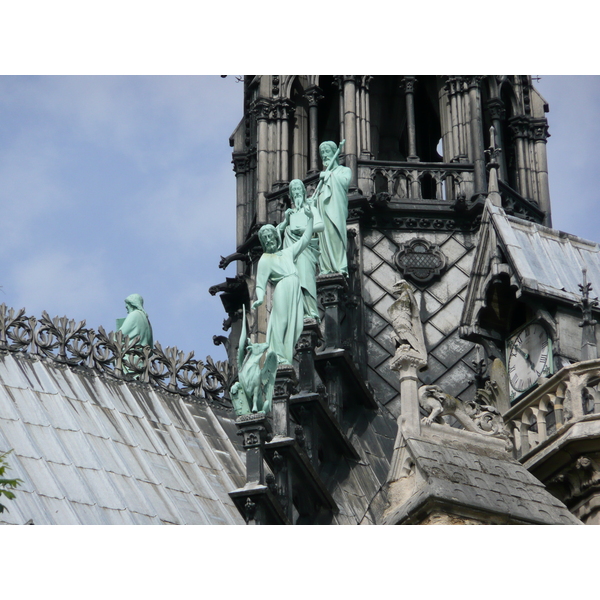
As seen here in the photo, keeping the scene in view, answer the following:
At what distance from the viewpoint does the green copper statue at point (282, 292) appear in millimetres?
34844

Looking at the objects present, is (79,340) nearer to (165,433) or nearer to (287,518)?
(165,433)

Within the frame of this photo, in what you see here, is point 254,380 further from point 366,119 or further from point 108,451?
point 366,119

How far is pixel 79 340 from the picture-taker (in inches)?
1467

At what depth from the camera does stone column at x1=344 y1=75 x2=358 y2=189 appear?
42719 mm

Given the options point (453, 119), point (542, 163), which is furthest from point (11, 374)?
point (542, 163)

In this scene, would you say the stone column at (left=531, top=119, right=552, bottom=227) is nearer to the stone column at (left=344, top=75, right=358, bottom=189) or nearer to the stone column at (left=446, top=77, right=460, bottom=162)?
the stone column at (left=446, top=77, right=460, bottom=162)

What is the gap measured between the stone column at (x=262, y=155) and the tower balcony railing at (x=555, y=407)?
15.3 meters

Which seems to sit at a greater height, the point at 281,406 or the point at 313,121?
the point at 313,121

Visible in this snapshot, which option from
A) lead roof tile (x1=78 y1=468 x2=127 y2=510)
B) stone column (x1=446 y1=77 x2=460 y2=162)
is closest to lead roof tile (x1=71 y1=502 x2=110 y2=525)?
lead roof tile (x1=78 y1=468 x2=127 y2=510)

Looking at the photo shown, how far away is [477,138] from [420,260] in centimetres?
292

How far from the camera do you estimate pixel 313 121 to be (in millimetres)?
44375

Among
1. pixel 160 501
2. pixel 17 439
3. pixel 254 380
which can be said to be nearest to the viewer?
pixel 254 380

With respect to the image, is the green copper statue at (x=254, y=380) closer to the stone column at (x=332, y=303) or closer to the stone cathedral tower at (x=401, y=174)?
the stone column at (x=332, y=303)

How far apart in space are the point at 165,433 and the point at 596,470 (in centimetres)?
1221
